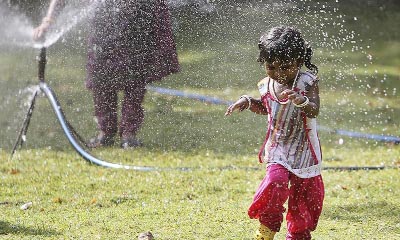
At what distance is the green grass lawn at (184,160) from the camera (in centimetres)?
484

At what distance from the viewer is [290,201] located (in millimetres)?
4148

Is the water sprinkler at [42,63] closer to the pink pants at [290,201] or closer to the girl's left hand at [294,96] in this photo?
the pink pants at [290,201]

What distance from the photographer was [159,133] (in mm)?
7031

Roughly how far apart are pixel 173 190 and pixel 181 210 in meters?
0.53

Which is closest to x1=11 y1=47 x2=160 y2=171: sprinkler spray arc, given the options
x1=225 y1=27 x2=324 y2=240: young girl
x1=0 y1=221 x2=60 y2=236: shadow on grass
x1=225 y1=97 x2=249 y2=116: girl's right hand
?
x1=0 y1=221 x2=60 y2=236: shadow on grass

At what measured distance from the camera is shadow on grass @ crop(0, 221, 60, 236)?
15.1 feet

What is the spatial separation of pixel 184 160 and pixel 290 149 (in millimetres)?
2557

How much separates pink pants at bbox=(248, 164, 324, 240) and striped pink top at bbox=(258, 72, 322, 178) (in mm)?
46

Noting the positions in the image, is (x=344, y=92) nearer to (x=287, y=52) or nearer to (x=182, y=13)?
(x=182, y=13)

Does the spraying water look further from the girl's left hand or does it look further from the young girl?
the girl's left hand

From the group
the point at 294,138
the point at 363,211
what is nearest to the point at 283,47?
the point at 294,138

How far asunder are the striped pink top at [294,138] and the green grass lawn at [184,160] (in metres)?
0.63

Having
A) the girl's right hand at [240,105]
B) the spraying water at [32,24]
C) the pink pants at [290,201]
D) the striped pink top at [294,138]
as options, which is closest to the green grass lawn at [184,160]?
the spraying water at [32,24]

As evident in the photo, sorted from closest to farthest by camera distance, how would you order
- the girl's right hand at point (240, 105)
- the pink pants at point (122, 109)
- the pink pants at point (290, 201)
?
the pink pants at point (290, 201) < the girl's right hand at point (240, 105) < the pink pants at point (122, 109)
